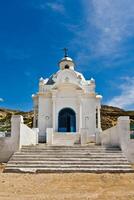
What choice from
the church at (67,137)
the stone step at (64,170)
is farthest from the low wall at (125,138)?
the stone step at (64,170)

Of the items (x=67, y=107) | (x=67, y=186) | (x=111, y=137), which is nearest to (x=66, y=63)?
(x=67, y=107)

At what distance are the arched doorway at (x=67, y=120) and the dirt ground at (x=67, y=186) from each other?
12.8 m

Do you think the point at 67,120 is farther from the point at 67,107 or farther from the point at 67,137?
the point at 67,137

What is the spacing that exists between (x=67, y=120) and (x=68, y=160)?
38.1 ft

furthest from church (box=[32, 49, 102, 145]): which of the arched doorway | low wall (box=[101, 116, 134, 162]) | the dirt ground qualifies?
the dirt ground

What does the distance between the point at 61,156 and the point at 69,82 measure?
12004 millimetres

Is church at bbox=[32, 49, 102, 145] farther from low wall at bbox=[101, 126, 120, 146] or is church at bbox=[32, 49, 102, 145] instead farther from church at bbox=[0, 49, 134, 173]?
low wall at bbox=[101, 126, 120, 146]

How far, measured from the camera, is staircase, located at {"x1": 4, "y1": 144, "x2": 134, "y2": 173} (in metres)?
10.7

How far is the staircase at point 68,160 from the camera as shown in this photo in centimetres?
1073

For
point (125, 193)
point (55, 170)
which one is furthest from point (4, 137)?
point (125, 193)

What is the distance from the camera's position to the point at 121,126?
1320cm

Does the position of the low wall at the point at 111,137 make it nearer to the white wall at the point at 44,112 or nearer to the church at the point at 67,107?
the church at the point at 67,107

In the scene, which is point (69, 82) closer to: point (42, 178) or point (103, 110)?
point (42, 178)

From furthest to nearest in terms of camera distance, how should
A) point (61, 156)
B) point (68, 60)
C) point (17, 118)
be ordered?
point (68, 60) < point (17, 118) < point (61, 156)
